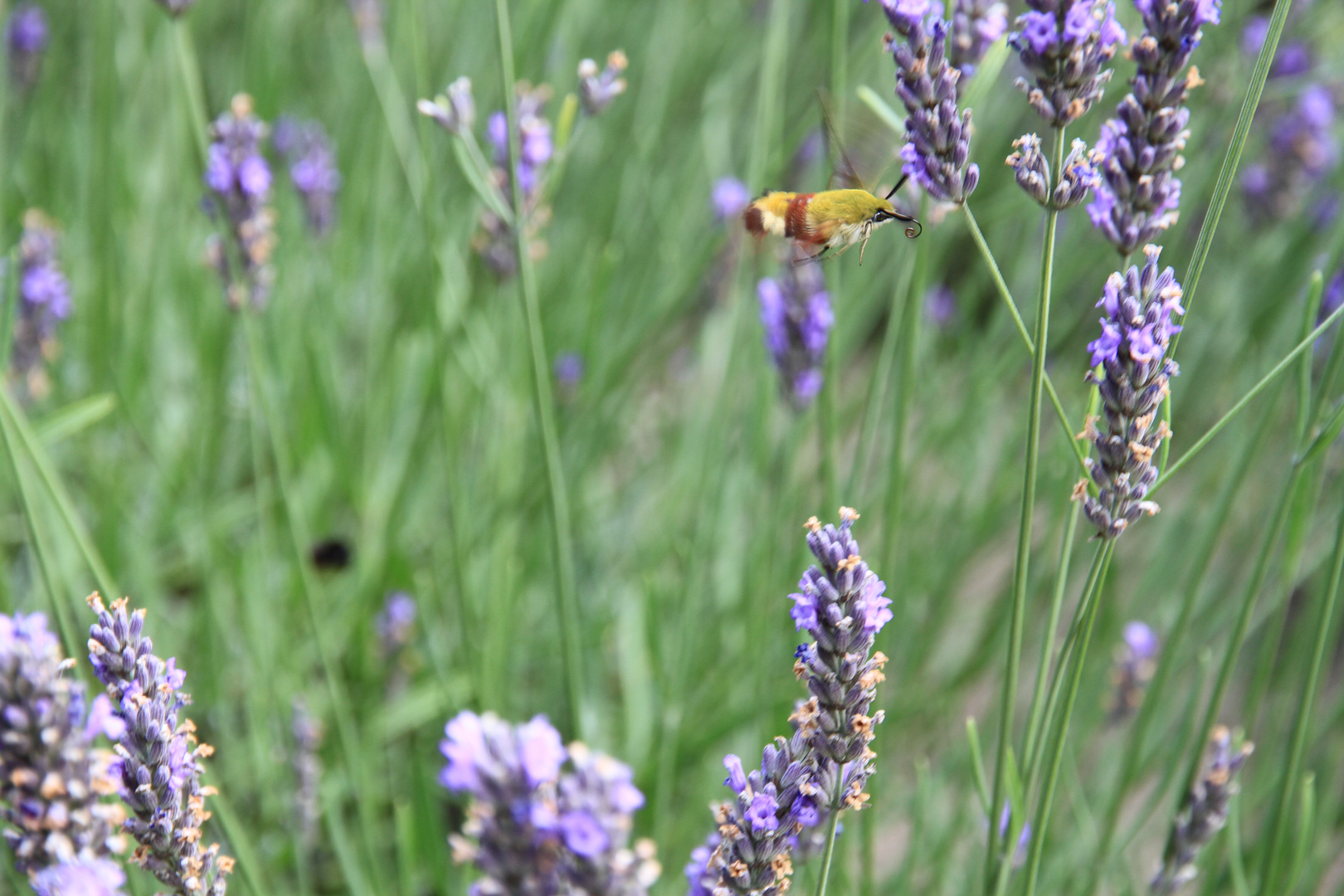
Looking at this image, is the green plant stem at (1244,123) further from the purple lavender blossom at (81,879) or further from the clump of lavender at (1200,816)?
the purple lavender blossom at (81,879)

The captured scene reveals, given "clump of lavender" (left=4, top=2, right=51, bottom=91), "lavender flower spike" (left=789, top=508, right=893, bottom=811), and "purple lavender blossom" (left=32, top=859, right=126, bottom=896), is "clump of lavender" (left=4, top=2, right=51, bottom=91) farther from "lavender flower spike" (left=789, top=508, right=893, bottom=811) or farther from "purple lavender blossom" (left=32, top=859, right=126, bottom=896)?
"lavender flower spike" (left=789, top=508, right=893, bottom=811)

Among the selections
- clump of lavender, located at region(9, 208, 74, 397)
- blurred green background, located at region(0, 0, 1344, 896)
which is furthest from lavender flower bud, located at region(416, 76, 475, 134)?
clump of lavender, located at region(9, 208, 74, 397)

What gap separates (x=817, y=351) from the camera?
1671 mm

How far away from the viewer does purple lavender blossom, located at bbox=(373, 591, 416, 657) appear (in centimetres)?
216

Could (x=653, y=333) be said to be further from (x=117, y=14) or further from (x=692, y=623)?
(x=117, y=14)

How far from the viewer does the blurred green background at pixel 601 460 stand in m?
1.77

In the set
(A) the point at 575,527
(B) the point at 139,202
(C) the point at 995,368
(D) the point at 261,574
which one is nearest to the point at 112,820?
(D) the point at 261,574

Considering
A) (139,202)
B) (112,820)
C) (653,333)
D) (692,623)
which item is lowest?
(112,820)

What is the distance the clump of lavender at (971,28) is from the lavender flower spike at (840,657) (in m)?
0.64

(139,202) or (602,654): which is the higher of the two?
(139,202)

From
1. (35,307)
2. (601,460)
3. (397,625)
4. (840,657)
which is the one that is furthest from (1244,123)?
(601,460)

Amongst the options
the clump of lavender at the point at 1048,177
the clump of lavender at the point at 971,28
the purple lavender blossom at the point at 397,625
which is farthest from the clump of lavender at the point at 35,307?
the clump of lavender at the point at 1048,177

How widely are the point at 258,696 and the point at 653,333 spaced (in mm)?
1398

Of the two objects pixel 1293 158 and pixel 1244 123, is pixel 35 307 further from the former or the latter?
pixel 1293 158
